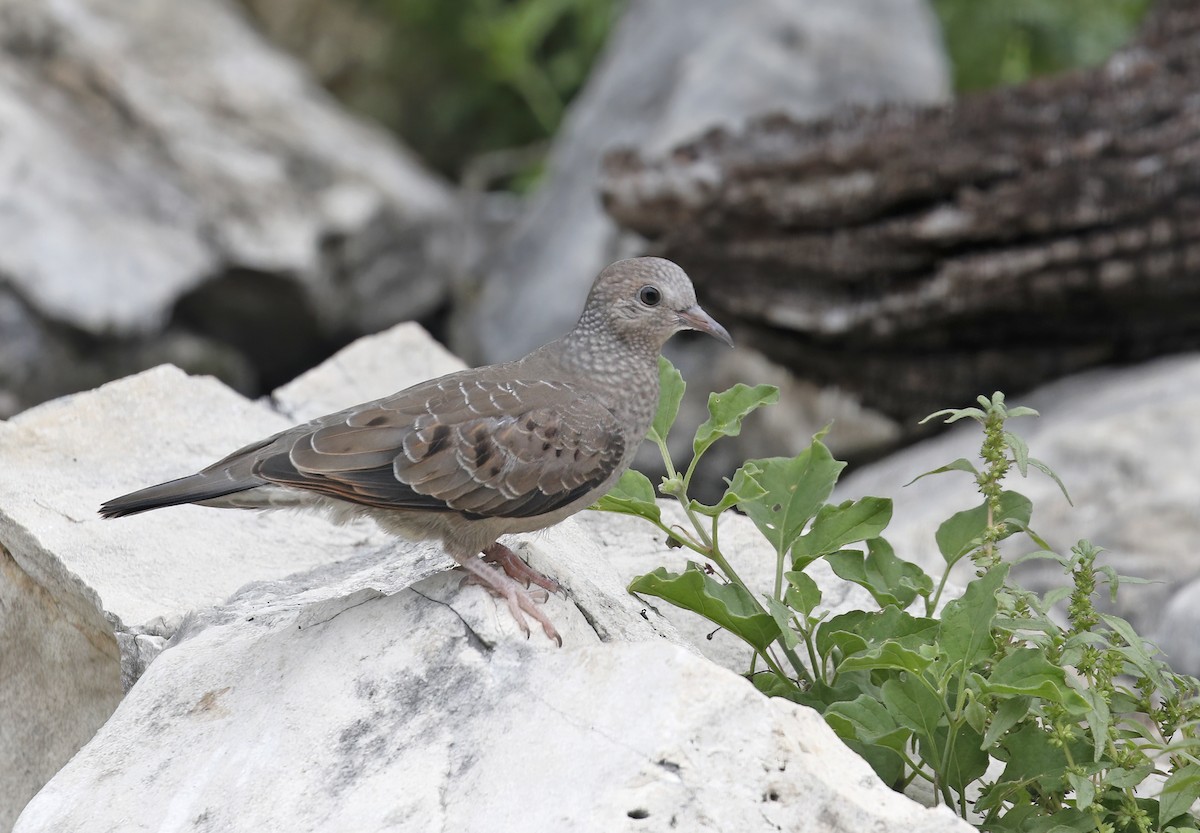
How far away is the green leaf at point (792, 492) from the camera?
3602 millimetres

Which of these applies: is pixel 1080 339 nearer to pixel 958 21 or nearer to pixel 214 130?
pixel 958 21

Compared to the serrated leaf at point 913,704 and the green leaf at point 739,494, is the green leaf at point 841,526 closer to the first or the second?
the green leaf at point 739,494

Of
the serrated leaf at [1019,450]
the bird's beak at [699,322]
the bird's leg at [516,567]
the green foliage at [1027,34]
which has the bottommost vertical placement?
the bird's leg at [516,567]

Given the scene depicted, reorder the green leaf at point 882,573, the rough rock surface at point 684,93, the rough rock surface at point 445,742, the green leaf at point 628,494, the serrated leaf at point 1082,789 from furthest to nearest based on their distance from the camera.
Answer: the rough rock surface at point 684,93 < the green leaf at point 628,494 < the green leaf at point 882,573 < the serrated leaf at point 1082,789 < the rough rock surface at point 445,742

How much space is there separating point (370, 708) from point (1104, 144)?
15.9 feet

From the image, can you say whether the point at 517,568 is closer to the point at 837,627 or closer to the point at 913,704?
the point at 837,627

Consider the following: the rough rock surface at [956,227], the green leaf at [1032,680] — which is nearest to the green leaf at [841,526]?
→ the green leaf at [1032,680]

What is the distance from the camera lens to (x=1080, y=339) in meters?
6.96

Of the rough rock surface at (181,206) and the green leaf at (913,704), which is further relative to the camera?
the rough rock surface at (181,206)

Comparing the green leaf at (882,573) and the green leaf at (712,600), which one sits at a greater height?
the green leaf at (882,573)

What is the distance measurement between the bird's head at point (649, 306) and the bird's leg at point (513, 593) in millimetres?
880

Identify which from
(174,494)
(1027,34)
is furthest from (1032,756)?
(1027,34)

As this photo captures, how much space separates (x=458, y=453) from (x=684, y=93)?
18.5 ft

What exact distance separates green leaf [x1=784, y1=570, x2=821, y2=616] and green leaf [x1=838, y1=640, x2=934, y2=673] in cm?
34
